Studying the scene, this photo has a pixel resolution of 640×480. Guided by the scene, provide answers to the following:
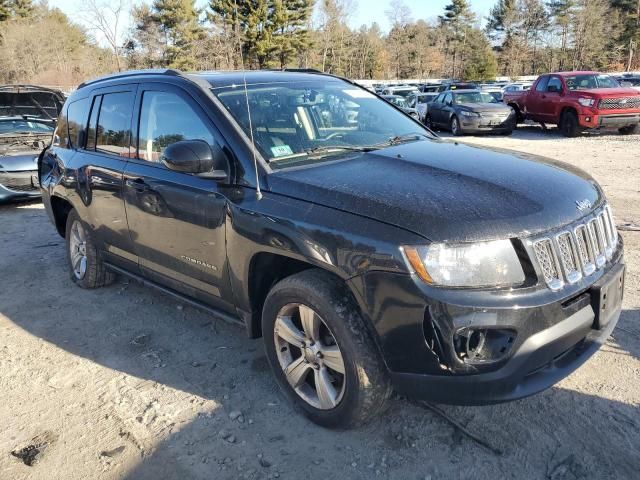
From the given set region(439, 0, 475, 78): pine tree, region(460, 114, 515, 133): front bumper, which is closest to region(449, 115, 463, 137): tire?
region(460, 114, 515, 133): front bumper

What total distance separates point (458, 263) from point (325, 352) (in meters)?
0.88

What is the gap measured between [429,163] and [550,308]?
1.10 m

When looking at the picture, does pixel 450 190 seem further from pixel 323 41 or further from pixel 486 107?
pixel 323 41

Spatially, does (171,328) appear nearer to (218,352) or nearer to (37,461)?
(218,352)

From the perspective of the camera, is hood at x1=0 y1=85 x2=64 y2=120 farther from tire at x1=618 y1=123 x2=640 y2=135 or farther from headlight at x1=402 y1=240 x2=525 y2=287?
tire at x1=618 y1=123 x2=640 y2=135

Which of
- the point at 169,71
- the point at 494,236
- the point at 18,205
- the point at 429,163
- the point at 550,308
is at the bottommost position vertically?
the point at 18,205

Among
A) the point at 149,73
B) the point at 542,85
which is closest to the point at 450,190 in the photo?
the point at 149,73

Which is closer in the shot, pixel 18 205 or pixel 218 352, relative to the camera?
pixel 218 352

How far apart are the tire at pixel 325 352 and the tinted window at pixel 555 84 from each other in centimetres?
1547

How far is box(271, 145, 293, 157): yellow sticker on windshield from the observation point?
10.6ft

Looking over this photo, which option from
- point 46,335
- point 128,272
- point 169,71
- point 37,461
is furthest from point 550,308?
point 46,335

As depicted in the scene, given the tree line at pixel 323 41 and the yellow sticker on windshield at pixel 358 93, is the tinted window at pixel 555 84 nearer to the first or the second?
the yellow sticker on windshield at pixel 358 93

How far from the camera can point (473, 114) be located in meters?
16.9

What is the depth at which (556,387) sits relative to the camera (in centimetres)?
319
